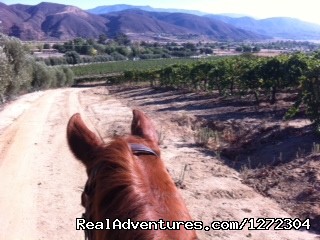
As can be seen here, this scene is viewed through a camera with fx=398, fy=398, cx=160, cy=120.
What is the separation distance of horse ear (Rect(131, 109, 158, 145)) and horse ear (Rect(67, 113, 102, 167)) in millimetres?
210

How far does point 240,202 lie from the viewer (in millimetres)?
7297

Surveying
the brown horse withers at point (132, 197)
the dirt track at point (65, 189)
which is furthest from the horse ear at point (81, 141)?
the dirt track at point (65, 189)

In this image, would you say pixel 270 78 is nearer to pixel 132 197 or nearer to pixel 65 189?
pixel 65 189

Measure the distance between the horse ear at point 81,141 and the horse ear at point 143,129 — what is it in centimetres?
21

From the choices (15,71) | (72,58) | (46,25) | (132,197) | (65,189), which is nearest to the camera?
(132,197)

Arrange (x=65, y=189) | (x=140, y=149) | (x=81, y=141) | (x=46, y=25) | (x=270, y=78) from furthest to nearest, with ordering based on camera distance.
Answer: (x=46, y=25), (x=270, y=78), (x=65, y=189), (x=81, y=141), (x=140, y=149)

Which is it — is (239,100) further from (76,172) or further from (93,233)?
(93,233)

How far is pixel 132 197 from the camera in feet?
4.38

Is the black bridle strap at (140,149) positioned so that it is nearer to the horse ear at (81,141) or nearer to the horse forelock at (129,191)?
the horse forelock at (129,191)

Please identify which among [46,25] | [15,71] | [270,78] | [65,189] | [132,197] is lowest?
[65,189]

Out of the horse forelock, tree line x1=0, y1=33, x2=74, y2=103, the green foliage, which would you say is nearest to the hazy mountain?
the green foliage

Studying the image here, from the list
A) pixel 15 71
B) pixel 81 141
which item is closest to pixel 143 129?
pixel 81 141

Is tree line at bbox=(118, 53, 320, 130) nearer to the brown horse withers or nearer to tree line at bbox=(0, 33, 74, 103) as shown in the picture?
the brown horse withers

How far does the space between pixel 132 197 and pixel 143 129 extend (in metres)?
0.67
